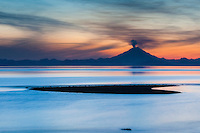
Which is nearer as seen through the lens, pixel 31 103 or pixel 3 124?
pixel 3 124

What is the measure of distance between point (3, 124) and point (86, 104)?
954 cm

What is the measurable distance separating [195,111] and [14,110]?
13.5 meters

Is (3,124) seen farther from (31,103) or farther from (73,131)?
(31,103)

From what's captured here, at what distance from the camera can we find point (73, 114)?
67.2ft

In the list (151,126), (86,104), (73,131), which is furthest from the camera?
(86,104)

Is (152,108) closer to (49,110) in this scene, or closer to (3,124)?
(49,110)

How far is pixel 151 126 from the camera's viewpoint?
16.5m

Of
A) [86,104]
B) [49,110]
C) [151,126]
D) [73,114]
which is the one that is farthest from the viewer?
[86,104]

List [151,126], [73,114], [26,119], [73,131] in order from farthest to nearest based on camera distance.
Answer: [73,114] < [26,119] < [151,126] < [73,131]

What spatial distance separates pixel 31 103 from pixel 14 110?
353cm

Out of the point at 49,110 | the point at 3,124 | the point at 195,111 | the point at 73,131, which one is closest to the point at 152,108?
the point at 195,111

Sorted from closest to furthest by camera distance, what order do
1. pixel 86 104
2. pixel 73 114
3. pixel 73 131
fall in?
pixel 73 131 < pixel 73 114 < pixel 86 104

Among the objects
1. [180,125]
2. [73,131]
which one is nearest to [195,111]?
[180,125]

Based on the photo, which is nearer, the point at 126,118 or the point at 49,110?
the point at 126,118
